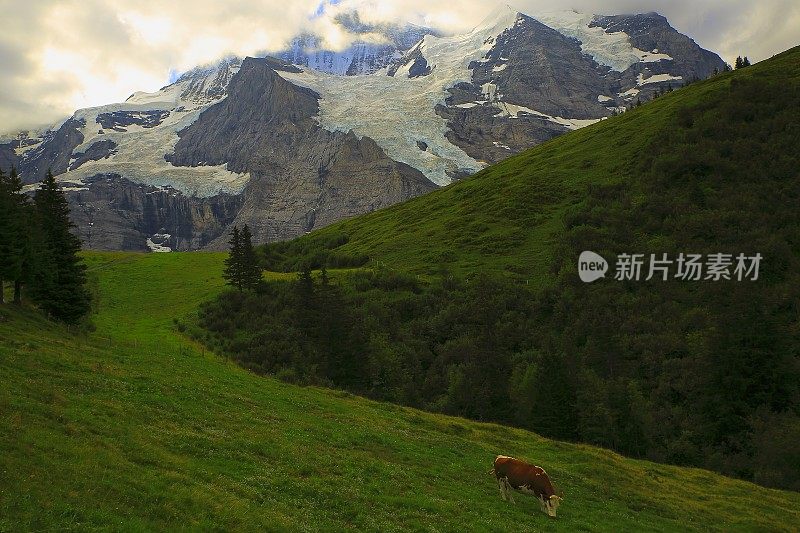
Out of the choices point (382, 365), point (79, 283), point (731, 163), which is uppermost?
point (731, 163)

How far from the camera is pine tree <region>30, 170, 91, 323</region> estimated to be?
157ft

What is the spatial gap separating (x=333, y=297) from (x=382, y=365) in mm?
10609

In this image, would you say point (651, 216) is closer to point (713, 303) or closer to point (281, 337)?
point (713, 303)

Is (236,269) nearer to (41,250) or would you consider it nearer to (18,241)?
(41,250)

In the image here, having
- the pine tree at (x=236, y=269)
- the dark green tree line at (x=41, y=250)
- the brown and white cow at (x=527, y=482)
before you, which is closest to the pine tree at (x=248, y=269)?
the pine tree at (x=236, y=269)

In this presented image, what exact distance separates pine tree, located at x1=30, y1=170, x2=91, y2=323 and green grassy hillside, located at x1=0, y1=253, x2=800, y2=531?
5.20m

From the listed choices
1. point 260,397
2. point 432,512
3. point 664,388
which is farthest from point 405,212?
point 432,512

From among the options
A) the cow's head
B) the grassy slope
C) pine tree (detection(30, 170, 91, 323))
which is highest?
the grassy slope

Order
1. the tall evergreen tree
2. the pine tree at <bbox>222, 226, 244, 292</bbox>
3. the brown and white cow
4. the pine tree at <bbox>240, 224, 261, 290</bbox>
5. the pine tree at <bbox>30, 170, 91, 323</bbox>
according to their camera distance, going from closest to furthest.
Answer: the brown and white cow → the tall evergreen tree → the pine tree at <bbox>30, 170, 91, 323</bbox> → the pine tree at <bbox>222, 226, 244, 292</bbox> → the pine tree at <bbox>240, 224, 261, 290</bbox>

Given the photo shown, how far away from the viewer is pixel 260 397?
33.0 meters

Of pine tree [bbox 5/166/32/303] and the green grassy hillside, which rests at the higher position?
pine tree [bbox 5/166/32/303]

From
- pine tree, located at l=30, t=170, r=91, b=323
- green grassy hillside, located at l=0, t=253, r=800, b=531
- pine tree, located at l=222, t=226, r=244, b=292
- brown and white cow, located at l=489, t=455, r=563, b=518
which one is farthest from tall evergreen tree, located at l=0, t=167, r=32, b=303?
pine tree, located at l=222, t=226, r=244, b=292

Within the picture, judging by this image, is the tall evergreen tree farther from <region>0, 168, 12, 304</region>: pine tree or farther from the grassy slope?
the grassy slope

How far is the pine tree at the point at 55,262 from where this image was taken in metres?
47.9
